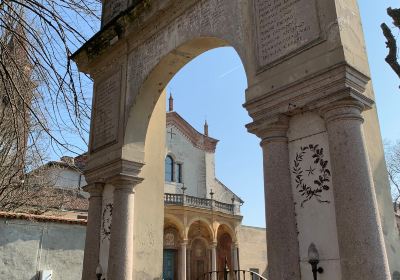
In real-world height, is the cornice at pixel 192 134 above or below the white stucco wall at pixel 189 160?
above

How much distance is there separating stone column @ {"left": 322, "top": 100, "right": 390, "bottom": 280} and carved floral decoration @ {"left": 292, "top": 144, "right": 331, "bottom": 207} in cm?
25

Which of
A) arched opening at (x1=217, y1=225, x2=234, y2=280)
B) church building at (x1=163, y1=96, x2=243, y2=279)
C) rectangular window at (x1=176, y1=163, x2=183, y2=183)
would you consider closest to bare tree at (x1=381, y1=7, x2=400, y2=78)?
church building at (x1=163, y1=96, x2=243, y2=279)

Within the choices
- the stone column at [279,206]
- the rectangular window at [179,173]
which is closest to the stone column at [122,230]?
the stone column at [279,206]

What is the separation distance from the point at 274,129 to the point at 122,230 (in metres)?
3.16

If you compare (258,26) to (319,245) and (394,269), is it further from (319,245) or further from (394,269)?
(394,269)

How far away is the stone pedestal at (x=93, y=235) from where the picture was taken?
21.8ft

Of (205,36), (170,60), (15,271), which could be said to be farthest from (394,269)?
(15,271)

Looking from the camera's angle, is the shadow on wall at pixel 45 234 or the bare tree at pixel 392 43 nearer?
the bare tree at pixel 392 43

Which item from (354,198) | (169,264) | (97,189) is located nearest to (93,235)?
(97,189)

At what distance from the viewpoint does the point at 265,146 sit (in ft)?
13.9

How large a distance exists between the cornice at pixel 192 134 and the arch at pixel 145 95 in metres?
20.8

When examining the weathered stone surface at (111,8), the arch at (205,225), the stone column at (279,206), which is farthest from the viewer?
the arch at (205,225)

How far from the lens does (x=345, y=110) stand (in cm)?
366

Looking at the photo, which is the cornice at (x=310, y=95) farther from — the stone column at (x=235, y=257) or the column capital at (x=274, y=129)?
the stone column at (x=235, y=257)
